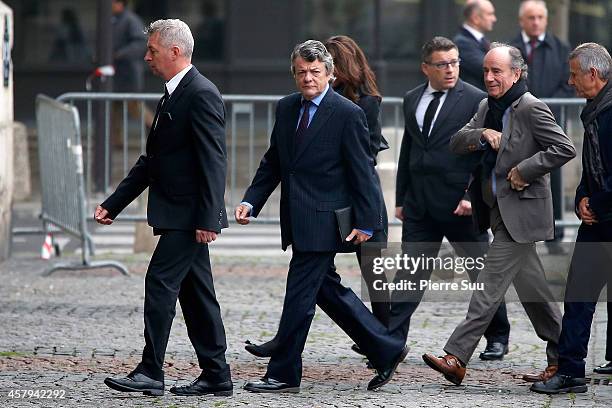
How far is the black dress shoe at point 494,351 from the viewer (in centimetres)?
834

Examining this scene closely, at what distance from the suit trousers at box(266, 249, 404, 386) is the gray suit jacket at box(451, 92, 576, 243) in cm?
A: 87

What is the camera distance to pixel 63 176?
11523 millimetres

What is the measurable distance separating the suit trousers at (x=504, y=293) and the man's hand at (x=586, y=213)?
0.32 m

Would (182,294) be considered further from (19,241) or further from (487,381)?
(19,241)

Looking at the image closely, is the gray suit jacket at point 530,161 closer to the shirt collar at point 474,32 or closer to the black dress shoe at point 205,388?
the black dress shoe at point 205,388

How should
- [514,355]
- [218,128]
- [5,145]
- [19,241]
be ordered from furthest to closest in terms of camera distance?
[19,241]
[5,145]
[514,355]
[218,128]

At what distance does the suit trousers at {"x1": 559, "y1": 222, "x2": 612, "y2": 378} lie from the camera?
747 centimetres

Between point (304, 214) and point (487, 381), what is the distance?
1338 mm

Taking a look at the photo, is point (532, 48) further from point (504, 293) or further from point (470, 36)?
point (504, 293)

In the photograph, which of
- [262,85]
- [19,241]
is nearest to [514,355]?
[19,241]

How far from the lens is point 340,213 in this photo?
7.40 metres

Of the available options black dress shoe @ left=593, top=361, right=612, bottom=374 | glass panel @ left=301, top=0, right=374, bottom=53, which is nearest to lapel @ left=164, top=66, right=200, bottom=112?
black dress shoe @ left=593, top=361, right=612, bottom=374

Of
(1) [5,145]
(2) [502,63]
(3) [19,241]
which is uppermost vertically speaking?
(2) [502,63]

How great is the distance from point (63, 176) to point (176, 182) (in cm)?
453
